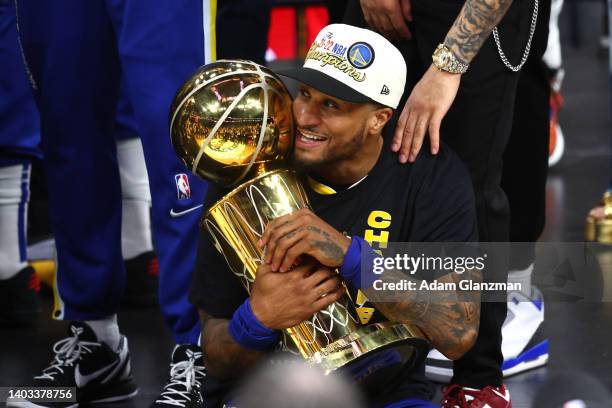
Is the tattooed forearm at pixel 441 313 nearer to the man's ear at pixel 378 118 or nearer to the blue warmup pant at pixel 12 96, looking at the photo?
the man's ear at pixel 378 118

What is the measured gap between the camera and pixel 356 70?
277 cm

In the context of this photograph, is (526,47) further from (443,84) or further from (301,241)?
(301,241)

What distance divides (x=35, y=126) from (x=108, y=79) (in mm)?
958

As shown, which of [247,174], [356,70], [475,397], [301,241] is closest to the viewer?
[301,241]

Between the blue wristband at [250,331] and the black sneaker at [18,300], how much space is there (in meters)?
1.94

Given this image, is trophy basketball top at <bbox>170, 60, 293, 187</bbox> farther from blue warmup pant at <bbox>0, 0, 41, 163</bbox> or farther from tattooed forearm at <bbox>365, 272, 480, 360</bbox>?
blue warmup pant at <bbox>0, 0, 41, 163</bbox>

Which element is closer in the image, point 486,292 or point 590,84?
point 486,292

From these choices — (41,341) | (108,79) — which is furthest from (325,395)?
(41,341)

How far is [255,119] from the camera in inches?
103

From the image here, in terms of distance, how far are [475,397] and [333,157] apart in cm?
88

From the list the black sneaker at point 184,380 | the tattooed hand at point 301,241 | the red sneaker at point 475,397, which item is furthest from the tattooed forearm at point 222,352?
the red sneaker at point 475,397

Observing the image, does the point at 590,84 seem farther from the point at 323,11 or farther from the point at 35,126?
the point at 35,126

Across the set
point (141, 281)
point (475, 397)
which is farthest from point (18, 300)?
point (475, 397)

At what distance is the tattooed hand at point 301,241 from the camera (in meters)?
2.49
